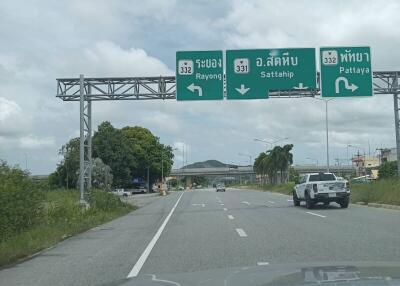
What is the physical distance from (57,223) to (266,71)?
557 inches

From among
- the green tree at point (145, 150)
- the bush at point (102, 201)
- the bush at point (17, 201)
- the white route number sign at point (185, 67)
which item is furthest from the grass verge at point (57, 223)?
the green tree at point (145, 150)

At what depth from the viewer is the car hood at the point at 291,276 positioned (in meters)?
5.14

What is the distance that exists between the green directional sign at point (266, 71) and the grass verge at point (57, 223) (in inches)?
369

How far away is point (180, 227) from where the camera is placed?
68.5 feet

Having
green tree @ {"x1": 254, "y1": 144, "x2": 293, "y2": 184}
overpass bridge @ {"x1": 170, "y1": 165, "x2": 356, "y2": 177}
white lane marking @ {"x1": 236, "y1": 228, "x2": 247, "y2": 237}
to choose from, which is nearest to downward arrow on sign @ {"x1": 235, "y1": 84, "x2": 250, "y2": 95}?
white lane marking @ {"x1": 236, "y1": 228, "x2": 247, "y2": 237}

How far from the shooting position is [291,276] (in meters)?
5.53

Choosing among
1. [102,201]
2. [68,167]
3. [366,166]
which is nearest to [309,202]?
[102,201]

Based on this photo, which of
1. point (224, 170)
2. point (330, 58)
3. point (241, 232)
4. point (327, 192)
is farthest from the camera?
point (224, 170)

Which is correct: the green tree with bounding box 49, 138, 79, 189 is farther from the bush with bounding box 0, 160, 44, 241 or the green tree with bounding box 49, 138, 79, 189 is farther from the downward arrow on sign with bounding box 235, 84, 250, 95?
the bush with bounding box 0, 160, 44, 241

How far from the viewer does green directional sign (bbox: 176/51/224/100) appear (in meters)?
30.9

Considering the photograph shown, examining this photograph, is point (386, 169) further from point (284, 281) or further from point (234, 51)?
point (284, 281)

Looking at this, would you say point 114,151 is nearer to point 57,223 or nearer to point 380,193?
point 380,193

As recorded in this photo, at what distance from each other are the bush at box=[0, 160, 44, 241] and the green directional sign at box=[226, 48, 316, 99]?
1369 centimetres

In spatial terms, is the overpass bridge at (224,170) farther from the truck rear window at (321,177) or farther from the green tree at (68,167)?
the truck rear window at (321,177)
